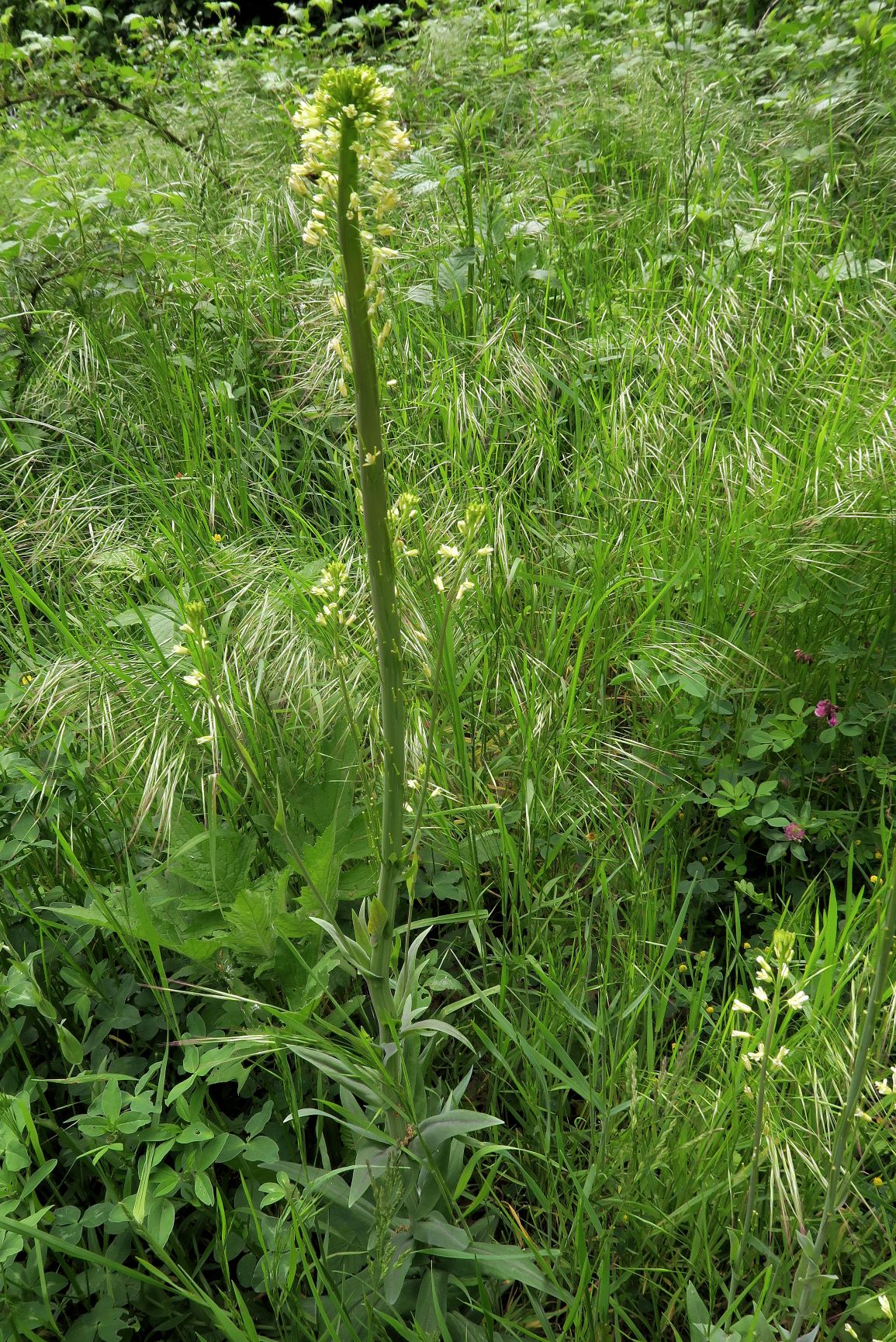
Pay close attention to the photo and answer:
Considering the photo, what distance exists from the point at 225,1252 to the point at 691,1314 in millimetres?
642

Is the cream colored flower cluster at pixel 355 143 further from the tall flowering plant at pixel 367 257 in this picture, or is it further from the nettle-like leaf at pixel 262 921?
the nettle-like leaf at pixel 262 921

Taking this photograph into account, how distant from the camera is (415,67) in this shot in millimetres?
4848

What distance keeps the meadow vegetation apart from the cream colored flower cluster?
0.01m

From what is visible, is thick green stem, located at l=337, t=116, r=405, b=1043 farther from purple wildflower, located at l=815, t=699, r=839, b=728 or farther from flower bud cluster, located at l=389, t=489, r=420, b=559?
purple wildflower, located at l=815, t=699, r=839, b=728

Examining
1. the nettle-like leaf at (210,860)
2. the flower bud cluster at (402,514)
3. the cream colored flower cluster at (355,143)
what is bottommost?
the nettle-like leaf at (210,860)

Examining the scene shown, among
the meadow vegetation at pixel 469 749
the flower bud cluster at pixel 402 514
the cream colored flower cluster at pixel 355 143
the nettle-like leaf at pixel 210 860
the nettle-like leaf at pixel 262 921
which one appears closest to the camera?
the cream colored flower cluster at pixel 355 143

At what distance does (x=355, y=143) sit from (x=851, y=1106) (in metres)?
1.12

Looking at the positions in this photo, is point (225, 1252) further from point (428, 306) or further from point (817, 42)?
point (817, 42)

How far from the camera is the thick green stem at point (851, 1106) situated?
0.83 meters

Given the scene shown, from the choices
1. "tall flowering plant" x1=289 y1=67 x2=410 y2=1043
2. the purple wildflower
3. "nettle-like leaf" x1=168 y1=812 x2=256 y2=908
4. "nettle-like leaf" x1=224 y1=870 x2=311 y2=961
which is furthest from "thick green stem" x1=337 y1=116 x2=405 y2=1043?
the purple wildflower

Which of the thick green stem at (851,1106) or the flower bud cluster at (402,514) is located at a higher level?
the flower bud cluster at (402,514)

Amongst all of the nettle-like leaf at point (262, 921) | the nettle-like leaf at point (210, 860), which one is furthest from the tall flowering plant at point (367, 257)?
the nettle-like leaf at point (210, 860)

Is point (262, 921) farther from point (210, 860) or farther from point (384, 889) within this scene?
point (384, 889)

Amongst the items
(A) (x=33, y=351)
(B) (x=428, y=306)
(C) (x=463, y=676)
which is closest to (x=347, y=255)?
(C) (x=463, y=676)
